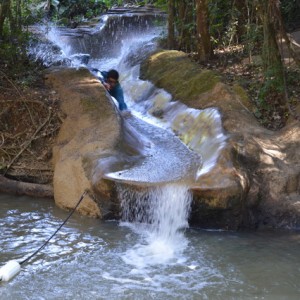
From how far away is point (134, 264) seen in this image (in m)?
6.09

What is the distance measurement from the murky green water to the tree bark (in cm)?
95

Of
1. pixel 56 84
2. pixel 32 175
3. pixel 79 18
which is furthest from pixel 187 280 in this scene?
pixel 79 18

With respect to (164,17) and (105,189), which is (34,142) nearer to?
(105,189)

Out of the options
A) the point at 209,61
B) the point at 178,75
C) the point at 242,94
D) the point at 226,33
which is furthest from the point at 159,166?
the point at 226,33

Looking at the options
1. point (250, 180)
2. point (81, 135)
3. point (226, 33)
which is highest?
point (226, 33)

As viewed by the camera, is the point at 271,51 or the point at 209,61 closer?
the point at 271,51

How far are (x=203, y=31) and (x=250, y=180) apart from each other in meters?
5.96

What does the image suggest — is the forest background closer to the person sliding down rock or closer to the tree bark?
the tree bark

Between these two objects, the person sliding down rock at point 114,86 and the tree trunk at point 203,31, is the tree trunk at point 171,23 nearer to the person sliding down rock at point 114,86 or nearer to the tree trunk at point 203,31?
the tree trunk at point 203,31

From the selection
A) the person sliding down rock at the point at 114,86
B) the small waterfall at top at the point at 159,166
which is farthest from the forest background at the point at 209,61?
the person sliding down rock at the point at 114,86

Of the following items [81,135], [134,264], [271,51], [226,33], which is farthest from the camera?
[226,33]

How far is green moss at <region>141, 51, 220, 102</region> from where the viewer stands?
10734 millimetres

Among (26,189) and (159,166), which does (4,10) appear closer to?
(26,189)

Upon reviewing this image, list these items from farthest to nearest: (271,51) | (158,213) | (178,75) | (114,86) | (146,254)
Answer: (178,75) → (114,86) → (271,51) → (158,213) → (146,254)
